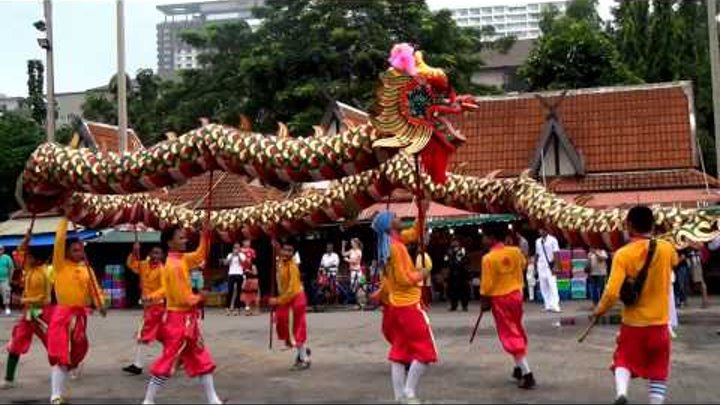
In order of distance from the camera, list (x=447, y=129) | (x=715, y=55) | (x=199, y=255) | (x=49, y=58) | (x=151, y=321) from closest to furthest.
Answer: (x=199, y=255)
(x=447, y=129)
(x=151, y=321)
(x=715, y=55)
(x=49, y=58)

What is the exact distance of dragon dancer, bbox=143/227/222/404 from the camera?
827 cm

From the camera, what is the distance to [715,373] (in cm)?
1002

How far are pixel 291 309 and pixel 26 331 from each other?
3.16 m

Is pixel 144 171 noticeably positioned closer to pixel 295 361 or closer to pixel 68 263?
pixel 68 263

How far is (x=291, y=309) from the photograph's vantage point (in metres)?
11.3

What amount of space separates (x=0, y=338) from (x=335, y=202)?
333 inches

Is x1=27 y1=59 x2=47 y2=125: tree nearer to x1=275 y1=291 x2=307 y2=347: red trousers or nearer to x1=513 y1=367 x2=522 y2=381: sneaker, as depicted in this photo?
x1=275 y1=291 x2=307 y2=347: red trousers

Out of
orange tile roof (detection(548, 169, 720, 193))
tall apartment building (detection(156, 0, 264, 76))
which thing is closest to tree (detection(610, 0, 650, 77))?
orange tile roof (detection(548, 169, 720, 193))

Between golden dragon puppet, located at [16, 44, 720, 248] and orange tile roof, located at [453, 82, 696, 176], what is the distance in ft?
38.3

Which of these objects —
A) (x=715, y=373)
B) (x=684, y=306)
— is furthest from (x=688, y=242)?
(x=684, y=306)

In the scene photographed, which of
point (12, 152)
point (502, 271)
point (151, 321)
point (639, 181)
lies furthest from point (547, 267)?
point (12, 152)

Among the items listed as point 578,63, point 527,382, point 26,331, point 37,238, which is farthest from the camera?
point 578,63

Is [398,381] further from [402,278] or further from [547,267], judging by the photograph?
[547,267]

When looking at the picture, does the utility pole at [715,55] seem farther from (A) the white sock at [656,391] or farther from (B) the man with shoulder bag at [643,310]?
(A) the white sock at [656,391]
